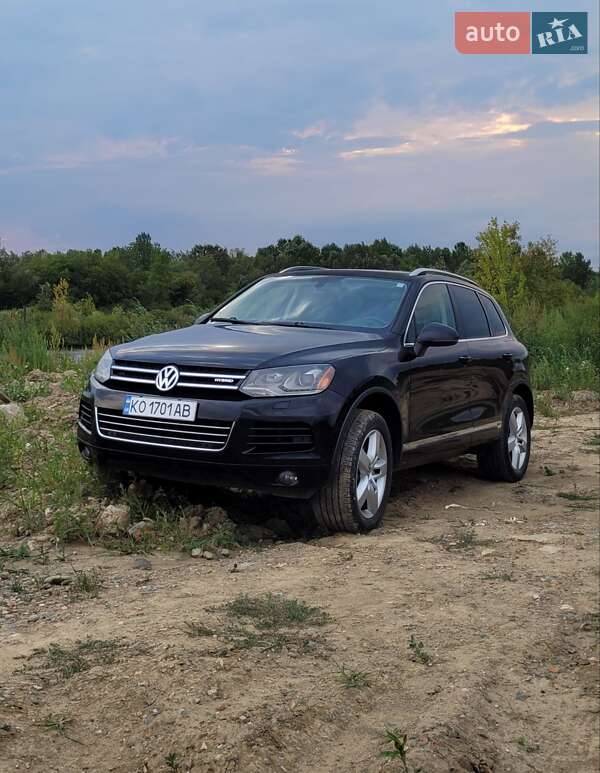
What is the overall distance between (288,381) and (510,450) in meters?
3.73

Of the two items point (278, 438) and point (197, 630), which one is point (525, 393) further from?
point (197, 630)

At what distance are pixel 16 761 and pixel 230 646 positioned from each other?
119 cm

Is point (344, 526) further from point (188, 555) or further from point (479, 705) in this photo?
point (479, 705)

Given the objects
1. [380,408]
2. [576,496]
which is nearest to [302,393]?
[380,408]

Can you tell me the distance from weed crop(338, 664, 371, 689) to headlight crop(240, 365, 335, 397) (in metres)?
2.31

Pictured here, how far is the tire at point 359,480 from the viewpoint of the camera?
612 cm

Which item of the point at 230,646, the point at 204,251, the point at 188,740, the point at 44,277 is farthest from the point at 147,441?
the point at 204,251

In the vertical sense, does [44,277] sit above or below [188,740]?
above

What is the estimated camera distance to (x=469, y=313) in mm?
8609

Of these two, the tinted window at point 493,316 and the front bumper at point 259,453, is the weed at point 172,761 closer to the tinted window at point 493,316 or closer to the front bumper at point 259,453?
the front bumper at point 259,453

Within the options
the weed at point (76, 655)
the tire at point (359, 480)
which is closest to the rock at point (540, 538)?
the tire at point (359, 480)

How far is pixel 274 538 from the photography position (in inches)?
254

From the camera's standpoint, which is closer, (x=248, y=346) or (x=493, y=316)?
(x=248, y=346)

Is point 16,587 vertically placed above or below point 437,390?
below
